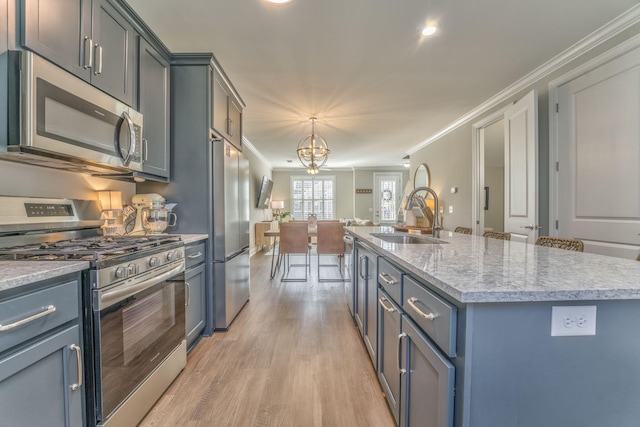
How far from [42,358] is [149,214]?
1326mm

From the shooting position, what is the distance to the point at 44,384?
0.95m

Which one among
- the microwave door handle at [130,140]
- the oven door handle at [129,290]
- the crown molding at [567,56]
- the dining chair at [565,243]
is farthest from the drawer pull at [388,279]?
the crown molding at [567,56]

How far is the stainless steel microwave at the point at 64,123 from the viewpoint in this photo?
1176mm

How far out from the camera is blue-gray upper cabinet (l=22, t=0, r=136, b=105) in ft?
4.06

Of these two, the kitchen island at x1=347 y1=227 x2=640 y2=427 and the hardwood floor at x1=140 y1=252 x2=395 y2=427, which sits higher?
the kitchen island at x1=347 y1=227 x2=640 y2=427

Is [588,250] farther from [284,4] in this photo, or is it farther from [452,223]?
[284,4]

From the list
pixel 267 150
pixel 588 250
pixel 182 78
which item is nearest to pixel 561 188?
pixel 588 250

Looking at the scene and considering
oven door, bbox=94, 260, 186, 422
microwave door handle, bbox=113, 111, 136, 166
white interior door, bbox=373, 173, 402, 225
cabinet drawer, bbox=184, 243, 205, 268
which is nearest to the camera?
oven door, bbox=94, 260, 186, 422

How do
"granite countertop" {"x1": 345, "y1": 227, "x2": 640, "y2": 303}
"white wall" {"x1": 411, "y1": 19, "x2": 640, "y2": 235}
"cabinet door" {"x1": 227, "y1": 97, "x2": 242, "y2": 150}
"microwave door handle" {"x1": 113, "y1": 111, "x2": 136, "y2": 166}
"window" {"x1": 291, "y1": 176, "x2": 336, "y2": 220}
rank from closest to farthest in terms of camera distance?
"granite countertop" {"x1": 345, "y1": 227, "x2": 640, "y2": 303}
"microwave door handle" {"x1": 113, "y1": 111, "x2": 136, "y2": 166}
"white wall" {"x1": 411, "y1": 19, "x2": 640, "y2": 235}
"cabinet door" {"x1": 227, "y1": 97, "x2": 242, "y2": 150}
"window" {"x1": 291, "y1": 176, "x2": 336, "y2": 220}

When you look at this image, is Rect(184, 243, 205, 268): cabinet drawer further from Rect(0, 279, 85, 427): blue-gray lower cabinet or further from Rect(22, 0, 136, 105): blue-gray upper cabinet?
Rect(22, 0, 136, 105): blue-gray upper cabinet

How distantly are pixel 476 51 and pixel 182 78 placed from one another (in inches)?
101

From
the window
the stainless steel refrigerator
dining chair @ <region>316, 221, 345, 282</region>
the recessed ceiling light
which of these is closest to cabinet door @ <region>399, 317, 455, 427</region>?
the stainless steel refrigerator

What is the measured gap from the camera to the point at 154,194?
223 cm

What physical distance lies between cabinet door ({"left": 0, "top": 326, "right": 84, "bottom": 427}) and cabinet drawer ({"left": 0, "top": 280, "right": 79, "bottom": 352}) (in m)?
0.04
